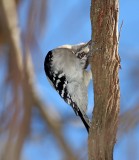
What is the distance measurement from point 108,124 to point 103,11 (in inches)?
15.0

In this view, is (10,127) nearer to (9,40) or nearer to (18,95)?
(18,95)

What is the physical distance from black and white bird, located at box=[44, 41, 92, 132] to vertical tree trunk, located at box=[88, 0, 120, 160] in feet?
2.08

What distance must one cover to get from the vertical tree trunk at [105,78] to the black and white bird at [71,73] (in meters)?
0.64

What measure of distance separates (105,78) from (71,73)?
74 cm

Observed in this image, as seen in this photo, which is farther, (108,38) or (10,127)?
(108,38)

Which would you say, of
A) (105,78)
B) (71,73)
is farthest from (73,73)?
(105,78)

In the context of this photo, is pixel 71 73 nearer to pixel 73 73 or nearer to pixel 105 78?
pixel 73 73

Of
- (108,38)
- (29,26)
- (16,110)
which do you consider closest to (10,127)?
(16,110)

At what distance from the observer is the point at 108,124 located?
150 centimetres

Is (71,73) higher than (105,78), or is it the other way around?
(105,78)

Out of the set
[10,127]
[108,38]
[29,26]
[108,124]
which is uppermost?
[29,26]

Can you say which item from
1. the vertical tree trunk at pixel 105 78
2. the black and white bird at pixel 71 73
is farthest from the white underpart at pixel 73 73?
the vertical tree trunk at pixel 105 78

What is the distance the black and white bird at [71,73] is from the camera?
2.23 metres

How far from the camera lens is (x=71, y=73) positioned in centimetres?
226
